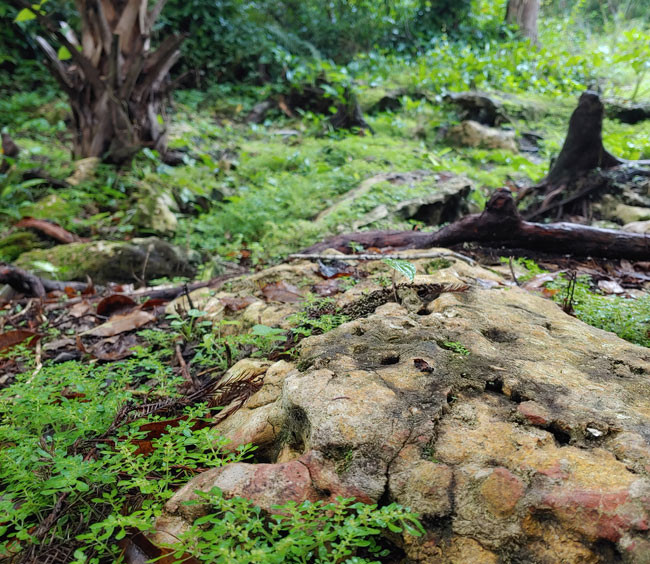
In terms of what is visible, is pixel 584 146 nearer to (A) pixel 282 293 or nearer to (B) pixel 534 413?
(A) pixel 282 293

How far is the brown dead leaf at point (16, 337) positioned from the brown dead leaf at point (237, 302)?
47.3 inches

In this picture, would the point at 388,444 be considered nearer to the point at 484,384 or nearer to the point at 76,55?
the point at 484,384

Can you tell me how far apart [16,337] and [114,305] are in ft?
2.21

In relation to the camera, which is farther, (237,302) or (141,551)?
(237,302)

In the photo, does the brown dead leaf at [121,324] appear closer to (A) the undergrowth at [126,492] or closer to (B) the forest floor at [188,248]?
(B) the forest floor at [188,248]

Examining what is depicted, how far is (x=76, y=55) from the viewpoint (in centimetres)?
592

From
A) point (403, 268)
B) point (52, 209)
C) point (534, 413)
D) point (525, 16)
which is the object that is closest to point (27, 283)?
point (52, 209)

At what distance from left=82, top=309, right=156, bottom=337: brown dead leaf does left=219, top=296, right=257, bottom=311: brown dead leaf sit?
59 cm

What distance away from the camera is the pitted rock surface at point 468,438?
1.08m

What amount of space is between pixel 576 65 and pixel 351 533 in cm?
1331

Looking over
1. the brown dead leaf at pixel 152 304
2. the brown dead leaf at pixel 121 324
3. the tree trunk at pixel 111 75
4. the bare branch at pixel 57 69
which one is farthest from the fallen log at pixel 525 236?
the bare branch at pixel 57 69

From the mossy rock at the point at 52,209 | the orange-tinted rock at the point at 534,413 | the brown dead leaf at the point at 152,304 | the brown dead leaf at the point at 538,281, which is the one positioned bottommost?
the brown dead leaf at the point at 152,304

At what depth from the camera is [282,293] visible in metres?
2.83

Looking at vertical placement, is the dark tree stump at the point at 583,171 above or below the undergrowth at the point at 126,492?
above
